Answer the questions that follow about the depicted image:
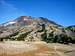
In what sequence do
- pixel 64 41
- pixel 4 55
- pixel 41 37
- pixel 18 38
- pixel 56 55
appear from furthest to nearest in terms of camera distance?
pixel 18 38, pixel 41 37, pixel 64 41, pixel 56 55, pixel 4 55

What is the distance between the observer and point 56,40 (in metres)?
65.1

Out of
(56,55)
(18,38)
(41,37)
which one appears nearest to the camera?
(56,55)

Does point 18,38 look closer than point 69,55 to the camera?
No

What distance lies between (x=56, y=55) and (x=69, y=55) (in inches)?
110

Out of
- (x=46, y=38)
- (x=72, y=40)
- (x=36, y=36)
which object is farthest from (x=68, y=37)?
(x=36, y=36)

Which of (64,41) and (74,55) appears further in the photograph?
(64,41)

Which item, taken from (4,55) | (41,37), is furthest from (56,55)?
(41,37)

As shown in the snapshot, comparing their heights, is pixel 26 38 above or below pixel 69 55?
above

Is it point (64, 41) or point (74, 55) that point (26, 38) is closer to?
point (64, 41)

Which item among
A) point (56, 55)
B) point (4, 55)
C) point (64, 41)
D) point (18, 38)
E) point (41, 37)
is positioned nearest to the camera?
point (4, 55)

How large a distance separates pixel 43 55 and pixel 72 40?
34012mm

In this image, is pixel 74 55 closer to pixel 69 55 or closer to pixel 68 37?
pixel 69 55

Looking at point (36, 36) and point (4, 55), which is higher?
point (36, 36)

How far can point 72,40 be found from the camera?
66500mm
